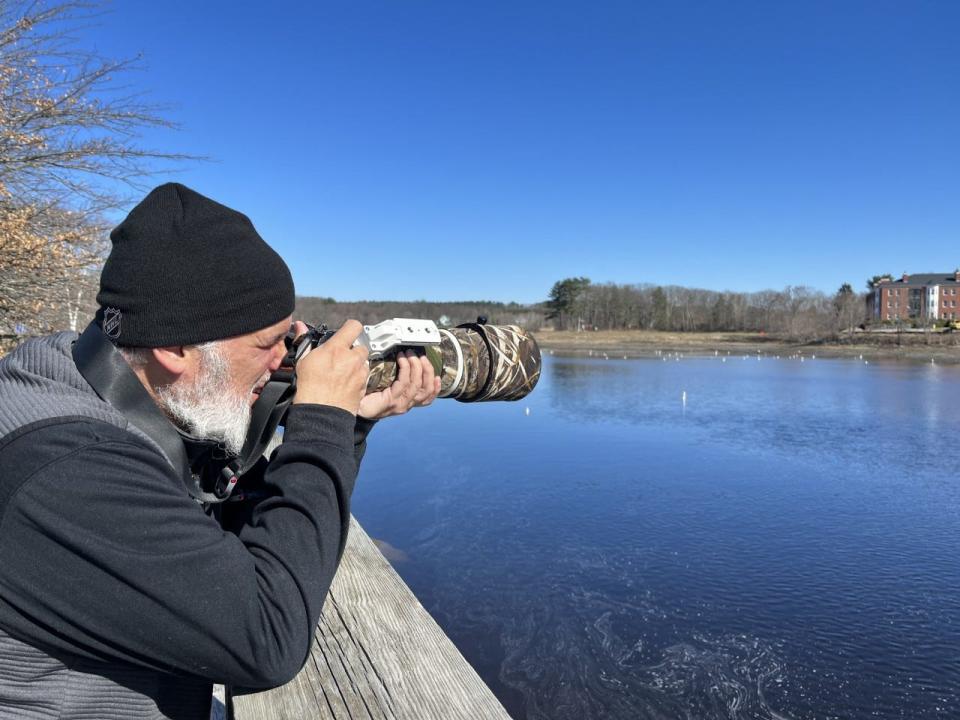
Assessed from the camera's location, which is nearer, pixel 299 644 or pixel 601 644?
pixel 299 644

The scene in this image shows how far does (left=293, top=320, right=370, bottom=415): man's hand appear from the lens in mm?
1238

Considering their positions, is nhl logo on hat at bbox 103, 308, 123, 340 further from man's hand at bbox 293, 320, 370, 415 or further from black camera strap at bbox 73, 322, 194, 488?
man's hand at bbox 293, 320, 370, 415

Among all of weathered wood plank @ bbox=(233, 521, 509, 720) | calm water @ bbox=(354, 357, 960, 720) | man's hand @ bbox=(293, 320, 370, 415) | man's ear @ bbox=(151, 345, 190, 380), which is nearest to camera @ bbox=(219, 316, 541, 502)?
man's hand @ bbox=(293, 320, 370, 415)

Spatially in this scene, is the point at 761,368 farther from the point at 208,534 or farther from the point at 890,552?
the point at 208,534

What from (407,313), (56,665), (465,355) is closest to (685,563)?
(465,355)

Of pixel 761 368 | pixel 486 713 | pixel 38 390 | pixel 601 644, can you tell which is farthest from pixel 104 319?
pixel 761 368

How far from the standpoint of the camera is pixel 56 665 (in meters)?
1.02

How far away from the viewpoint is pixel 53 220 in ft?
20.5

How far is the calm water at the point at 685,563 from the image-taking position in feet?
18.3

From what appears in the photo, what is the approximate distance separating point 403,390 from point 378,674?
3.46 ft

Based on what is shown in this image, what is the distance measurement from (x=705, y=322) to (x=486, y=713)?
115599 mm

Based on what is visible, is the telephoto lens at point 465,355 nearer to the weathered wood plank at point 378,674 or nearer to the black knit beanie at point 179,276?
the black knit beanie at point 179,276

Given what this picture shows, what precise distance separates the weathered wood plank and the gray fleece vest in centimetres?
92

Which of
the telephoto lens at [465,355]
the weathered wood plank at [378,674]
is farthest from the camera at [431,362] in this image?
the weathered wood plank at [378,674]
